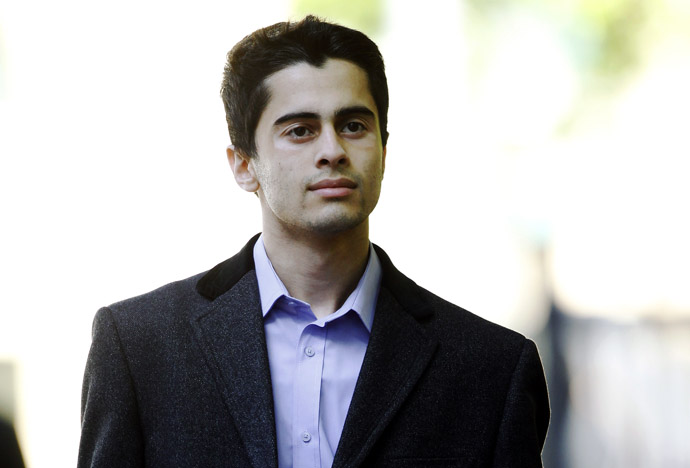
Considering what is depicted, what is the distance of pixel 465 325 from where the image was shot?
2.22 metres

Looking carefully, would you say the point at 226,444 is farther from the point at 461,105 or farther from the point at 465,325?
the point at 461,105

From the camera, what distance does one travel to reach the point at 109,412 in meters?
2.00

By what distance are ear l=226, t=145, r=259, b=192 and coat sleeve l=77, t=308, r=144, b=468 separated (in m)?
0.45

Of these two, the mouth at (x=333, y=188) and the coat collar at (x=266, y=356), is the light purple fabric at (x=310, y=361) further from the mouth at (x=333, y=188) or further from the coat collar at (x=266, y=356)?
the mouth at (x=333, y=188)

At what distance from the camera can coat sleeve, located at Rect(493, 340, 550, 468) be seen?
2.07 meters

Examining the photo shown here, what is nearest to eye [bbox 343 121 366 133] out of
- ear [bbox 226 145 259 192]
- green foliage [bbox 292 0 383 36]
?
ear [bbox 226 145 259 192]

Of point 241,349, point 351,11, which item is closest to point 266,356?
point 241,349

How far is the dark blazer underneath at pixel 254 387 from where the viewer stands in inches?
78.1

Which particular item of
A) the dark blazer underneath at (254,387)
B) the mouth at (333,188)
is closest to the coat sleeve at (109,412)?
A: the dark blazer underneath at (254,387)

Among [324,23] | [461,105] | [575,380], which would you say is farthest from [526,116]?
[324,23]

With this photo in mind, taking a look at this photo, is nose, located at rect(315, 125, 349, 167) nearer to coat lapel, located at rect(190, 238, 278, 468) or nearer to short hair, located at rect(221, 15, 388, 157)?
short hair, located at rect(221, 15, 388, 157)

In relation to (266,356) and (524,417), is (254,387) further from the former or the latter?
(524,417)

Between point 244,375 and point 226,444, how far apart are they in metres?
0.14

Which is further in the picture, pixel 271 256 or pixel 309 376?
pixel 271 256
